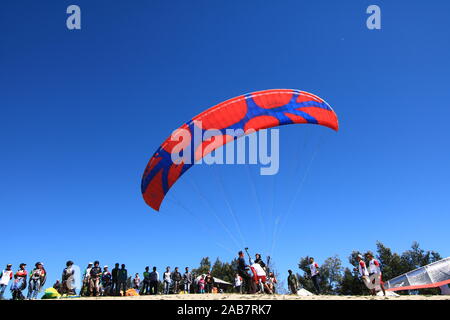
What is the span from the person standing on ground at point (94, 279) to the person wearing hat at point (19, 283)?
8.79ft

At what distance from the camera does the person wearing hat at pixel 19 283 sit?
41.3 ft

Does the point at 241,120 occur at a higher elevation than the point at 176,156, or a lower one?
higher

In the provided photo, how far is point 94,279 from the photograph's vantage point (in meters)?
13.9

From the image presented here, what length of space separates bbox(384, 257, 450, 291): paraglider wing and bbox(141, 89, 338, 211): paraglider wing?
2389 cm

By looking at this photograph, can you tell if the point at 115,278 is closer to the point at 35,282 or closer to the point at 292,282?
the point at 35,282

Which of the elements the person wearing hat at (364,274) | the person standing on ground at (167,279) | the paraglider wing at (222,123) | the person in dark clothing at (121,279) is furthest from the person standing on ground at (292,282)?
the person in dark clothing at (121,279)

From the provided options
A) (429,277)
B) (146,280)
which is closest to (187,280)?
(146,280)

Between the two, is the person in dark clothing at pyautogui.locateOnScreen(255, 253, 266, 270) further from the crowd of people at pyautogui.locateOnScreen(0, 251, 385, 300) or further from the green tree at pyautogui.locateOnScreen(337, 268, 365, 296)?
the green tree at pyautogui.locateOnScreen(337, 268, 365, 296)

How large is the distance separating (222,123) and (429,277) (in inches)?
1093

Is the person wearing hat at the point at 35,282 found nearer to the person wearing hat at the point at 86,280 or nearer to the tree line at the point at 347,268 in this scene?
the person wearing hat at the point at 86,280
